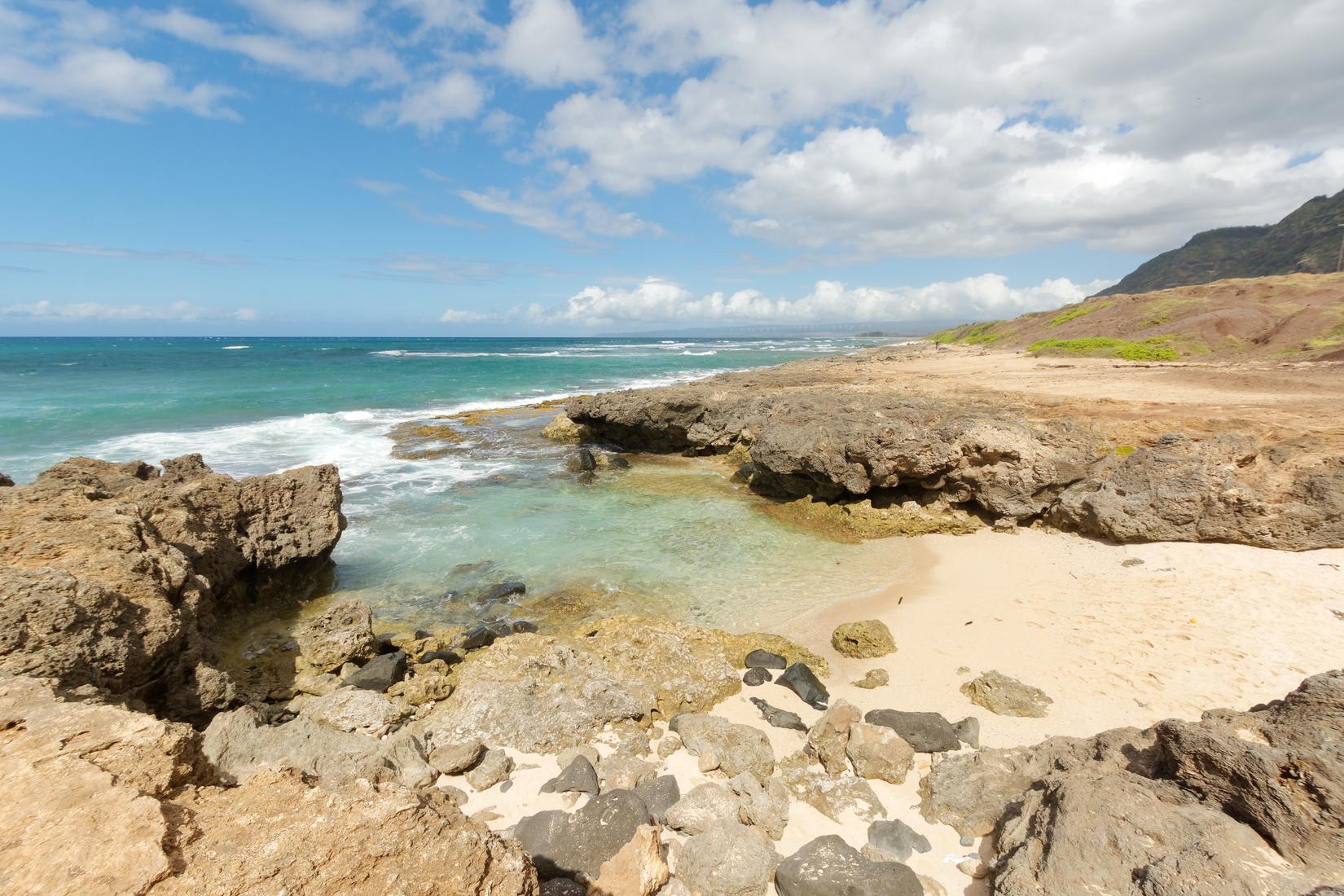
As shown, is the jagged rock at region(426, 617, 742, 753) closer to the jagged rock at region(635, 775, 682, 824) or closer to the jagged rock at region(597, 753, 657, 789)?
the jagged rock at region(597, 753, 657, 789)

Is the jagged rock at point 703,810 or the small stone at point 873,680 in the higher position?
the jagged rock at point 703,810

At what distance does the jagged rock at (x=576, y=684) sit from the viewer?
249 inches

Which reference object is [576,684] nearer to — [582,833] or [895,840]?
[582,833]

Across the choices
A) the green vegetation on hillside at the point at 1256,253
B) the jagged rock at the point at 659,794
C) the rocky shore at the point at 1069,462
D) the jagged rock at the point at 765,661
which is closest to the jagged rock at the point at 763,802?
the jagged rock at the point at 659,794

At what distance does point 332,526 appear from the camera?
10320 millimetres

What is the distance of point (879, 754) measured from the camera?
5.64 meters

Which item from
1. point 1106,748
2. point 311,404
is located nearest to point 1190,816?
point 1106,748

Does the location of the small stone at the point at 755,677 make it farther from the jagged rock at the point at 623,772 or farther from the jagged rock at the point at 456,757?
the jagged rock at the point at 456,757

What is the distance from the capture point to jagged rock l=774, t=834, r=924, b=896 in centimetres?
414

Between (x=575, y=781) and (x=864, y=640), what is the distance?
4.60 meters

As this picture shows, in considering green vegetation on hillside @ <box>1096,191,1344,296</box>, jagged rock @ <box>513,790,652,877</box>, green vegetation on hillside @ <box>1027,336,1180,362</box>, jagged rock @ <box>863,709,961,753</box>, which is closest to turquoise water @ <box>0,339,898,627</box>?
jagged rock @ <box>863,709,961,753</box>

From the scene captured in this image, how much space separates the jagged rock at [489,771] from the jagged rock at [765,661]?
3.39 meters

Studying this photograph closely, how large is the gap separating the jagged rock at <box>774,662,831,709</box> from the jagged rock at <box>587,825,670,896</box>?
296 centimetres

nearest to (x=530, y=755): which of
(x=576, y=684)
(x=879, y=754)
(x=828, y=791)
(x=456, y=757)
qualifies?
(x=456, y=757)
